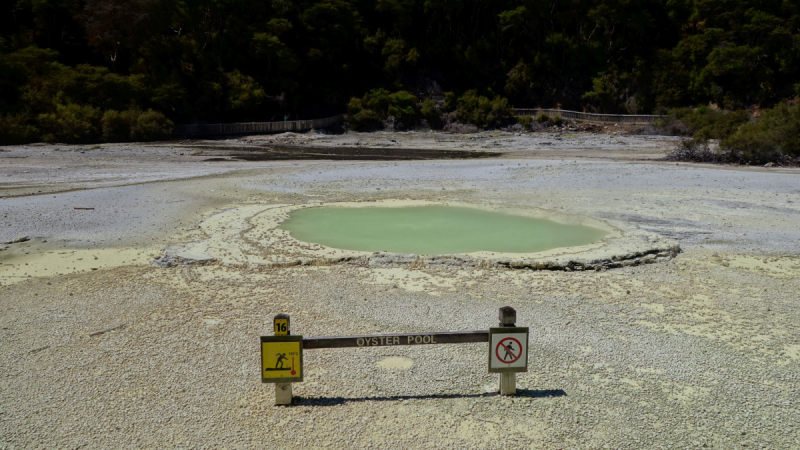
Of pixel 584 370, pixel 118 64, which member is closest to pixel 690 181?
pixel 584 370

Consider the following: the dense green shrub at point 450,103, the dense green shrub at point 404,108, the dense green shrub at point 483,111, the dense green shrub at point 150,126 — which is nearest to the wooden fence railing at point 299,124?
the dense green shrub at point 483,111

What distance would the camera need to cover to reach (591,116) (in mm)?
53812

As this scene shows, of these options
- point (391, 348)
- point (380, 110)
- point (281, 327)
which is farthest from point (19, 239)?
point (380, 110)

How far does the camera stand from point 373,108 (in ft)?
176

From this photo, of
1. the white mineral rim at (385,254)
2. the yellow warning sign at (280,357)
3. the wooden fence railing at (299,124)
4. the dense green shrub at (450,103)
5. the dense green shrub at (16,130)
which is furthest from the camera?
the dense green shrub at (450,103)

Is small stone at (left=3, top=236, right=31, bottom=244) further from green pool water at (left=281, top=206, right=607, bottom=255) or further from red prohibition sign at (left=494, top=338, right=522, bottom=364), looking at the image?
red prohibition sign at (left=494, top=338, right=522, bottom=364)

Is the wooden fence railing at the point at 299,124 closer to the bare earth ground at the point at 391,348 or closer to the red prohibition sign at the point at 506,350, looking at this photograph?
the bare earth ground at the point at 391,348

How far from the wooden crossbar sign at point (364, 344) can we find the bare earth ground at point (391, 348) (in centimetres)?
34

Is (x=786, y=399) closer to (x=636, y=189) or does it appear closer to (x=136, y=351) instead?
(x=136, y=351)

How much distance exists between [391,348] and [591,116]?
51.0 m

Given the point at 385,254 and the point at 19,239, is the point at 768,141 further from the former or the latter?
the point at 19,239

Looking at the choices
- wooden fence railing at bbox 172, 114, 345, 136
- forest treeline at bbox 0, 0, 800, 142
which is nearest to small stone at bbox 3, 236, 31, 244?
forest treeline at bbox 0, 0, 800, 142

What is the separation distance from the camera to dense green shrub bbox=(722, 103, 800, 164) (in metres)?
27.2

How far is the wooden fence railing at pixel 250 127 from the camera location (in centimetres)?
4797
